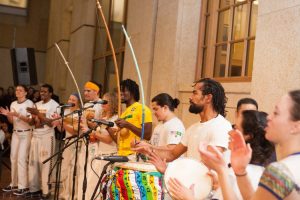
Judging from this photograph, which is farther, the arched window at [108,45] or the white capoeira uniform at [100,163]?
the arched window at [108,45]

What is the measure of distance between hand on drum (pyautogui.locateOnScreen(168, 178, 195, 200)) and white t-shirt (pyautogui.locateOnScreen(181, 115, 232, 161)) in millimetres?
637

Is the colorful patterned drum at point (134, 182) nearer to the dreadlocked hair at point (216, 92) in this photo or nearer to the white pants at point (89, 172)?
the dreadlocked hair at point (216, 92)

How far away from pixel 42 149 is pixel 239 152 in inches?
195

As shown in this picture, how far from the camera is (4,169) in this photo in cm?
902

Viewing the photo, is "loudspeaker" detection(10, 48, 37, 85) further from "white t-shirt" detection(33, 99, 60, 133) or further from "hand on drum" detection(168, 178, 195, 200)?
"hand on drum" detection(168, 178, 195, 200)

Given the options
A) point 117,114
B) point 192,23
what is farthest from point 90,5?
point 117,114

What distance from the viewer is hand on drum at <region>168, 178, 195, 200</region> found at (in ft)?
7.32

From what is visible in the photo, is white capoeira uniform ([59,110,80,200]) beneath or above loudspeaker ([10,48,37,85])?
beneath

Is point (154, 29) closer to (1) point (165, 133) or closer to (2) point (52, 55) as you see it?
(1) point (165, 133)

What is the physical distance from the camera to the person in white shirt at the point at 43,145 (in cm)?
643

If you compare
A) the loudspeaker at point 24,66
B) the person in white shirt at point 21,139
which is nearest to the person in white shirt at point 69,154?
the person in white shirt at point 21,139

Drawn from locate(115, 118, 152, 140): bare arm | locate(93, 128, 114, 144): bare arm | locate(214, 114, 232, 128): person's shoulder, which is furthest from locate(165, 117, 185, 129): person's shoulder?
locate(214, 114, 232, 128): person's shoulder

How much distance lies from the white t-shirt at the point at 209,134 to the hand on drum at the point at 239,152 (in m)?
0.95

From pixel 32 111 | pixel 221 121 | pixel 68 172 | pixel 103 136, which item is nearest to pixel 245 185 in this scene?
pixel 221 121
